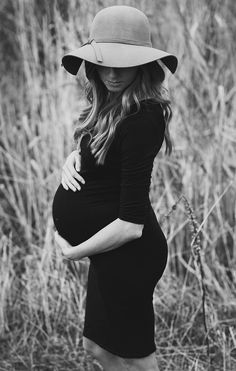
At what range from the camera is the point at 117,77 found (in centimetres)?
197

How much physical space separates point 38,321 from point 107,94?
4.69 ft

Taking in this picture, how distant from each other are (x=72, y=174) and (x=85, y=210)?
0.42 ft

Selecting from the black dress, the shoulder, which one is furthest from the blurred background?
the shoulder

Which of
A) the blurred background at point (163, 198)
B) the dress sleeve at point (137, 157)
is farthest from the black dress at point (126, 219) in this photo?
the blurred background at point (163, 198)

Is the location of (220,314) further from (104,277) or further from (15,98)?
(15,98)

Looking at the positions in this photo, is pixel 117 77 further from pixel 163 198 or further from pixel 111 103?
pixel 163 198

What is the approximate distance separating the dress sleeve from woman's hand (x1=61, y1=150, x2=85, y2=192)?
7.6 inches

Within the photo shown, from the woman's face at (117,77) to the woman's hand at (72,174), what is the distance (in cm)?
27

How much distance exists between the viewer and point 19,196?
3.82 metres

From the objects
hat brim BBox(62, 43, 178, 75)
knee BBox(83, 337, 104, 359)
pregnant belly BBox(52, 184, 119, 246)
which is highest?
hat brim BBox(62, 43, 178, 75)

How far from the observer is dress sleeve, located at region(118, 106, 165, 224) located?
1.89m

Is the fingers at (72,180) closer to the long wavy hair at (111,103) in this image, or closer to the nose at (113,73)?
the long wavy hair at (111,103)

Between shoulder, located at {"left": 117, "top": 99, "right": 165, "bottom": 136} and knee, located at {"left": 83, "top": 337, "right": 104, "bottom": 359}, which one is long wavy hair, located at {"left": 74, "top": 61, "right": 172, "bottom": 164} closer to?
shoulder, located at {"left": 117, "top": 99, "right": 165, "bottom": 136}

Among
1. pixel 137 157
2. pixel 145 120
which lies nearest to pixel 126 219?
pixel 137 157
